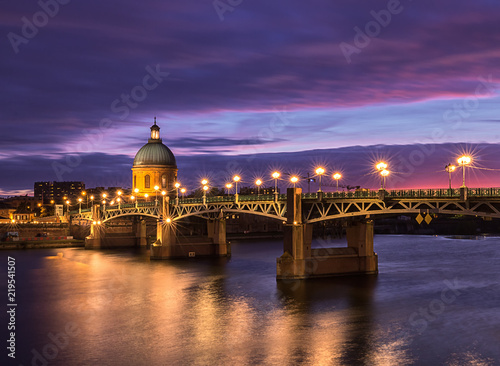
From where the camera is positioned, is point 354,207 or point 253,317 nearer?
point 253,317

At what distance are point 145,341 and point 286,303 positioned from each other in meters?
15.1

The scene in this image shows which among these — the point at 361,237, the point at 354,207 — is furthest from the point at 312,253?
the point at 354,207

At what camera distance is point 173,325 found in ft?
146

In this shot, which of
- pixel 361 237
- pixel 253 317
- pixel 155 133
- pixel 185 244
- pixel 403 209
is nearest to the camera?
pixel 253 317

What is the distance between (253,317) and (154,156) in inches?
4324

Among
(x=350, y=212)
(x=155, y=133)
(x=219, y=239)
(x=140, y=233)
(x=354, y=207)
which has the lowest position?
(x=219, y=239)

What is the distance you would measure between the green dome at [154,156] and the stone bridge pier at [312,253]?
93580 millimetres

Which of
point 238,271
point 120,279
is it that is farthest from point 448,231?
point 120,279

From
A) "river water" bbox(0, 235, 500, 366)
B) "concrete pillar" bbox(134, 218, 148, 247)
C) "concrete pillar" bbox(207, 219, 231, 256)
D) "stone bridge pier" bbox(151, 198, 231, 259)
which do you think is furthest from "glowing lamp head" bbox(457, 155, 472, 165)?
"concrete pillar" bbox(134, 218, 148, 247)

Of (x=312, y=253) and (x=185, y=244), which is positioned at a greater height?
(x=185, y=244)

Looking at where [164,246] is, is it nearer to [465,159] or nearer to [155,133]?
[465,159]

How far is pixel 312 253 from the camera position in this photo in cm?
6353

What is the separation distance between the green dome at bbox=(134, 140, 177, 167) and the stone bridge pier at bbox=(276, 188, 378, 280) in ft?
307

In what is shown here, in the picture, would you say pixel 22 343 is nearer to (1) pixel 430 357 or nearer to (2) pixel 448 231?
(1) pixel 430 357
